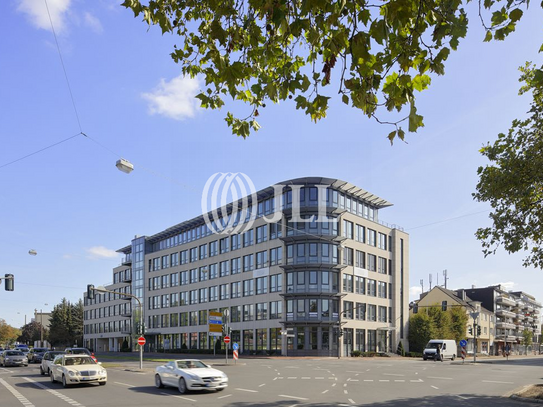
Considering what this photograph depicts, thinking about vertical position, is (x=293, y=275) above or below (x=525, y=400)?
above

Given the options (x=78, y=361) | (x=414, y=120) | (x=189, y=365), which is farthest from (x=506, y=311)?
(x=414, y=120)

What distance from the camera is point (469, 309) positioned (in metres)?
90.8

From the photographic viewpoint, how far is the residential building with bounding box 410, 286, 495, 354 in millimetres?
86688

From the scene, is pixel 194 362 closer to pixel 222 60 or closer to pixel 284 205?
pixel 222 60

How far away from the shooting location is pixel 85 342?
391 feet

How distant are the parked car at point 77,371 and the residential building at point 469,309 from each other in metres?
66.0

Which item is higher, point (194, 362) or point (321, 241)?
point (321, 241)

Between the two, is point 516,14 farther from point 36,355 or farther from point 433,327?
point 433,327

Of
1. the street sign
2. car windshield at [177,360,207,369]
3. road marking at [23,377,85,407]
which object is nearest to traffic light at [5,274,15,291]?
road marking at [23,377,85,407]

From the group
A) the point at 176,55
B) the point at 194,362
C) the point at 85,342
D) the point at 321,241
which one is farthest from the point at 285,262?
the point at 85,342

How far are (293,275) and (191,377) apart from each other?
139ft

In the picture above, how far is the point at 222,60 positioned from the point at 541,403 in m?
15.4

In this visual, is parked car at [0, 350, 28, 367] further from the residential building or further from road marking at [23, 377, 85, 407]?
the residential building

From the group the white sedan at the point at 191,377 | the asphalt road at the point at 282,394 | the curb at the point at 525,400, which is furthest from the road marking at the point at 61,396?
the curb at the point at 525,400
